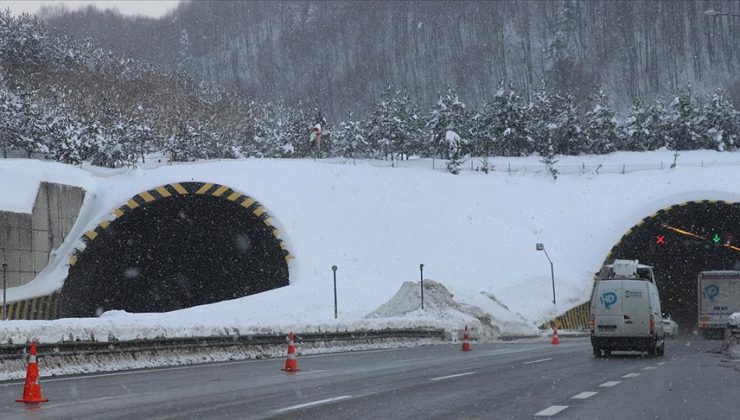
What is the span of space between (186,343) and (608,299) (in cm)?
1101

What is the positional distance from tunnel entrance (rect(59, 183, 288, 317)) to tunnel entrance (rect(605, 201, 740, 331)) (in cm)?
2244

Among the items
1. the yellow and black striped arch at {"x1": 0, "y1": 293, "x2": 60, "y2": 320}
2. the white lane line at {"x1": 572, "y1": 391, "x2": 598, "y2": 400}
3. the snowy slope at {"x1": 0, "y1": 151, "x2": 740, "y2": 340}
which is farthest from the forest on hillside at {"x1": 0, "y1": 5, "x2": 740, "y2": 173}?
the white lane line at {"x1": 572, "y1": 391, "x2": 598, "y2": 400}

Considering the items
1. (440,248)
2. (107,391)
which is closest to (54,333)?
(107,391)

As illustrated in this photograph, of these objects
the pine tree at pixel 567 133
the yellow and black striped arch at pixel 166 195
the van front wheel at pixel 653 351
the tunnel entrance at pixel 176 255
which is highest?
the pine tree at pixel 567 133

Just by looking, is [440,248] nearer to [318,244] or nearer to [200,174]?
[318,244]

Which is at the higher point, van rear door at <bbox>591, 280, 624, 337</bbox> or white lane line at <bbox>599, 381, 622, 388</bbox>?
van rear door at <bbox>591, 280, 624, 337</bbox>

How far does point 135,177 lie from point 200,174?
390 centimetres

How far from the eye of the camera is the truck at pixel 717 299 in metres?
52.2

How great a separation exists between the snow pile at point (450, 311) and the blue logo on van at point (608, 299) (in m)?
14.4

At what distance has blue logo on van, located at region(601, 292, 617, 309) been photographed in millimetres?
26000

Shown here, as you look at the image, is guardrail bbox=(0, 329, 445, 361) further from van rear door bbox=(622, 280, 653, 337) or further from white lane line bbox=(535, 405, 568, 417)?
white lane line bbox=(535, 405, 568, 417)

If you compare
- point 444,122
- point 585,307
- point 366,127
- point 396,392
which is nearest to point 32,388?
point 396,392

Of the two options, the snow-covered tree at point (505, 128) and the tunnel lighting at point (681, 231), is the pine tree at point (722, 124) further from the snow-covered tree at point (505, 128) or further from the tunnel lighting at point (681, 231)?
the tunnel lighting at point (681, 231)

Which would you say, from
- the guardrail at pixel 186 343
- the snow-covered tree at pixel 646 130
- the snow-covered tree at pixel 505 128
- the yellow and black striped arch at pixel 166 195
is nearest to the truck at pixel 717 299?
the guardrail at pixel 186 343
